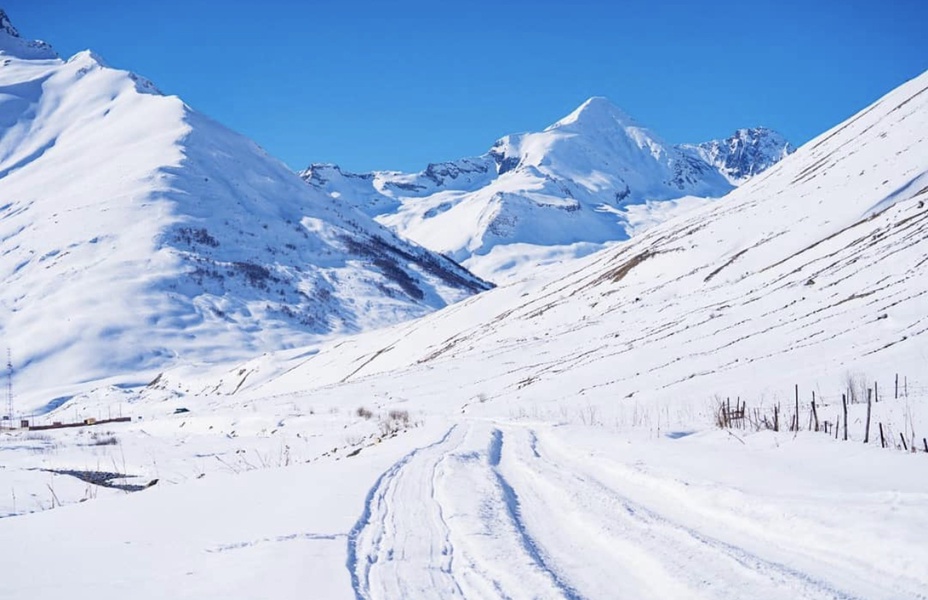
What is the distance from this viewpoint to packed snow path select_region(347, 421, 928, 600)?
13.3ft

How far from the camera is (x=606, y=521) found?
558cm

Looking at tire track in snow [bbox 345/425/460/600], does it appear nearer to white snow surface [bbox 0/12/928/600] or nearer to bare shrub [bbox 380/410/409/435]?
white snow surface [bbox 0/12/928/600]

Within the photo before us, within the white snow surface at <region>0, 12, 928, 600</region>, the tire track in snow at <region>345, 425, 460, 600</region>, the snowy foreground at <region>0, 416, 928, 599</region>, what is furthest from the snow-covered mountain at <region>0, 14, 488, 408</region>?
the snowy foreground at <region>0, 416, 928, 599</region>

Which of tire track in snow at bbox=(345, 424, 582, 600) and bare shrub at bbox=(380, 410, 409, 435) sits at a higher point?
bare shrub at bbox=(380, 410, 409, 435)

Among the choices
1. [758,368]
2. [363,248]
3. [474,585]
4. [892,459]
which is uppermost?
[363,248]

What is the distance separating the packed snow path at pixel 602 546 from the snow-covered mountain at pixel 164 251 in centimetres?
9932

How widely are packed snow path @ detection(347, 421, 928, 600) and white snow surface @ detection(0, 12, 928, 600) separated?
22mm

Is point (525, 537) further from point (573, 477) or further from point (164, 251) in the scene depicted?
point (164, 251)

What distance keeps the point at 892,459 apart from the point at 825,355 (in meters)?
12.0

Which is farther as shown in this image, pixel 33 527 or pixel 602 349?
pixel 602 349

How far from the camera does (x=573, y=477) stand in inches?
301

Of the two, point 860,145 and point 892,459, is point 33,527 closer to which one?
point 892,459

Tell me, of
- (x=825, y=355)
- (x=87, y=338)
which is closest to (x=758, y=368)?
(x=825, y=355)

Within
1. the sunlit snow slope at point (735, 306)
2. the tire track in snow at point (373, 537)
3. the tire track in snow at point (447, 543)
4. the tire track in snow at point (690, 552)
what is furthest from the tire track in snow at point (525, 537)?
the sunlit snow slope at point (735, 306)
